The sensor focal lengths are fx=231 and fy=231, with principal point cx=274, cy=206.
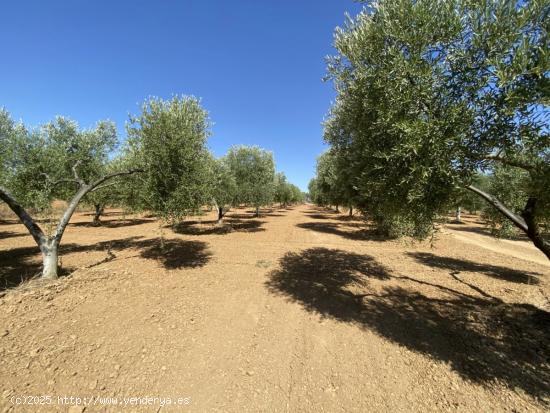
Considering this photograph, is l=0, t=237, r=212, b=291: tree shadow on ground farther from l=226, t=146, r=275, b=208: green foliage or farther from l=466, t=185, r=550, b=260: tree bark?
l=466, t=185, r=550, b=260: tree bark

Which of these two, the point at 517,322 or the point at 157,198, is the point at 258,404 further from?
the point at 157,198

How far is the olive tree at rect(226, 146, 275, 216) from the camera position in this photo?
32375 millimetres

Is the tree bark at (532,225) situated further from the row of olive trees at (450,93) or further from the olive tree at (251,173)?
the olive tree at (251,173)

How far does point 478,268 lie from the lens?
15469mm

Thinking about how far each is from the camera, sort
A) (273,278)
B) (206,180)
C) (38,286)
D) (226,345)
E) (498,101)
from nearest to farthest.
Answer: (498,101)
(226,345)
(38,286)
(273,278)
(206,180)

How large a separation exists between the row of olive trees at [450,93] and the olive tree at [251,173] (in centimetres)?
2519

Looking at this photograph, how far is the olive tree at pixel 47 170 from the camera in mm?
10664

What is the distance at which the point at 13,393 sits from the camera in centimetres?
490

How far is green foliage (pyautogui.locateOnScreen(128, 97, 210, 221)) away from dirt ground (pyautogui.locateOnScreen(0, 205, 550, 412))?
160 inches

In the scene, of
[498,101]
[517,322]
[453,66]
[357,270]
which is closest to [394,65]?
[453,66]

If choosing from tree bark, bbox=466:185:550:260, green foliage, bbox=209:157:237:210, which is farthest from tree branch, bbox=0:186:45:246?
tree bark, bbox=466:185:550:260

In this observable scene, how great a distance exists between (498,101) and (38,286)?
17.2 meters

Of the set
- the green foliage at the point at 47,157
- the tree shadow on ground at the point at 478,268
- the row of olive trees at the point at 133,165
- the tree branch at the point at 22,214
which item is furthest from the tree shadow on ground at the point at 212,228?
the tree shadow on ground at the point at 478,268

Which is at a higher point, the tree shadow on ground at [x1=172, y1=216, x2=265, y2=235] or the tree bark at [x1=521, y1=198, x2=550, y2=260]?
the tree bark at [x1=521, y1=198, x2=550, y2=260]
